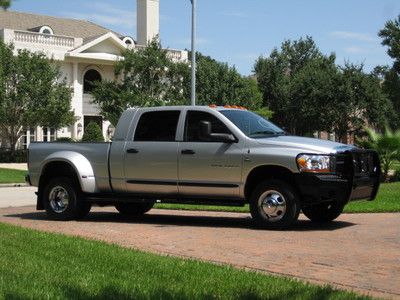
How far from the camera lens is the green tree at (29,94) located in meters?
41.5

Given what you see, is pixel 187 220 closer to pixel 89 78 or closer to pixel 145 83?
pixel 145 83

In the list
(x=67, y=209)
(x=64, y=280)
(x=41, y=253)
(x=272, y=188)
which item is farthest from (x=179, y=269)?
(x=67, y=209)

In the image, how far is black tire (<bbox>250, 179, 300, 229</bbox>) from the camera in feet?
34.5

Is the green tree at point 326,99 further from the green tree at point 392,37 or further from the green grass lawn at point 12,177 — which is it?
the green grass lawn at point 12,177

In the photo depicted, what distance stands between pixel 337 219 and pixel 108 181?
4199 mm

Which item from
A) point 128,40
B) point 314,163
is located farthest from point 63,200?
point 128,40

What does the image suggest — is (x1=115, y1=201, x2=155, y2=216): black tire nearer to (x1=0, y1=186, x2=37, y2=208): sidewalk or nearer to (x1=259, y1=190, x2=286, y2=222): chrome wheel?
(x1=259, y1=190, x2=286, y2=222): chrome wheel

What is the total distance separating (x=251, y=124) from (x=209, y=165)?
107 cm

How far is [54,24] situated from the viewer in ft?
180

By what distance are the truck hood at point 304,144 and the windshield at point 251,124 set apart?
37cm

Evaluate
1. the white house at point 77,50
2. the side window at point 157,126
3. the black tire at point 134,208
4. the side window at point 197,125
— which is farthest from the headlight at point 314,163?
the white house at point 77,50

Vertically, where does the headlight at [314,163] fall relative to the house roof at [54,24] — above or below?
below

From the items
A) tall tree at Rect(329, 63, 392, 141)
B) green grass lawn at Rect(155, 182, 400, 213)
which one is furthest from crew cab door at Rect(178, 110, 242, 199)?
tall tree at Rect(329, 63, 392, 141)

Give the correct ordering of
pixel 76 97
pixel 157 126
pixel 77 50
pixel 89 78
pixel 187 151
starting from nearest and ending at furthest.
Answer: pixel 187 151, pixel 157 126, pixel 77 50, pixel 76 97, pixel 89 78
